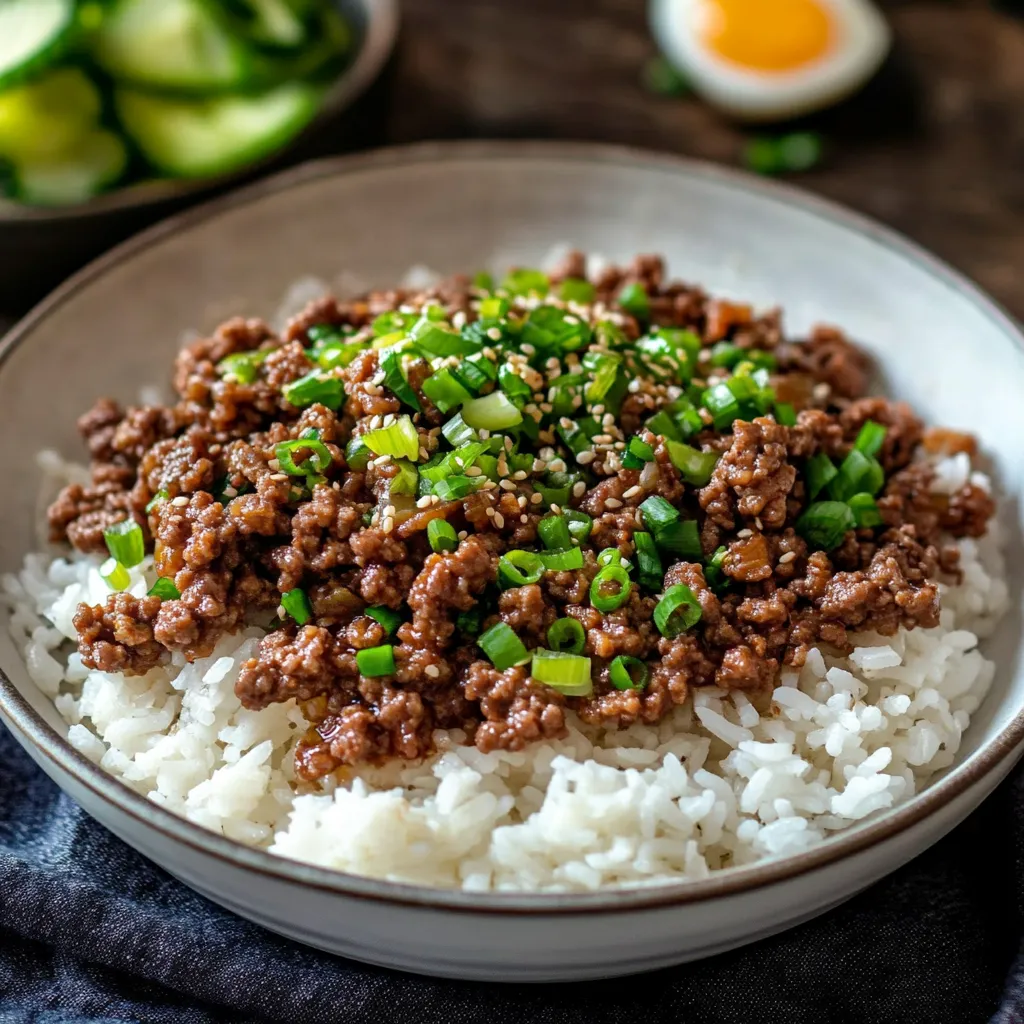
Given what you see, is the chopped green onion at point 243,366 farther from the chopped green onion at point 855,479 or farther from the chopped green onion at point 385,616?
the chopped green onion at point 855,479

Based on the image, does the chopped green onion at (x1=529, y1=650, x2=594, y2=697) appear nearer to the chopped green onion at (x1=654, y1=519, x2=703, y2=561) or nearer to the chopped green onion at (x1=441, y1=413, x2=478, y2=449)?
the chopped green onion at (x1=654, y1=519, x2=703, y2=561)

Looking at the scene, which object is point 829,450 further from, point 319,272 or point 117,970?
point 117,970

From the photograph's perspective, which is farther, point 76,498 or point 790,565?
point 76,498

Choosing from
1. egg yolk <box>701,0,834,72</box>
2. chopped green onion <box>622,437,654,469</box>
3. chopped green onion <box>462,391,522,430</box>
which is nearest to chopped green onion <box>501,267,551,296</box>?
chopped green onion <box>462,391,522,430</box>

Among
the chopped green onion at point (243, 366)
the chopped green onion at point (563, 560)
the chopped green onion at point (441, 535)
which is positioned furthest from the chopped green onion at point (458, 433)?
the chopped green onion at point (243, 366)

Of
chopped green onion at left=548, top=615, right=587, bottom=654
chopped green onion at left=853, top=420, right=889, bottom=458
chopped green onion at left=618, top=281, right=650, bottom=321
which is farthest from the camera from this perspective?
chopped green onion at left=618, top=281, right=650, bottom=321

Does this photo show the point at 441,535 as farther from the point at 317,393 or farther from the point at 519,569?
the point at 317,393

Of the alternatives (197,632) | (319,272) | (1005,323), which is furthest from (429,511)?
(1005,323)
